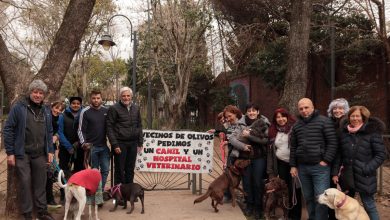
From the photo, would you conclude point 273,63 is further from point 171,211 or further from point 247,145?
point 171,211

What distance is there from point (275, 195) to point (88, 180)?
8.88ft

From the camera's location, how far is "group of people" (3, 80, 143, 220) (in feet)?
19.6

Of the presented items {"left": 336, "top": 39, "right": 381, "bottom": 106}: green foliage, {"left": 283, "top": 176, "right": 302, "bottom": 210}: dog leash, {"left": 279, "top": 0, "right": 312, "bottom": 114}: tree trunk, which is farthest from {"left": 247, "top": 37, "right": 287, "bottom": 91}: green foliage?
{"left": 283, "top": 176, "right": 302, "bottom": 210}: dog leash

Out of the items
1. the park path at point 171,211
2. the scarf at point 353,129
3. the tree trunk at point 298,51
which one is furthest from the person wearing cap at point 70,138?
the scarf at point 353,129

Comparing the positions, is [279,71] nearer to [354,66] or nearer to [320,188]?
[354,66]

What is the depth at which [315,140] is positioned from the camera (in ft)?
18.7

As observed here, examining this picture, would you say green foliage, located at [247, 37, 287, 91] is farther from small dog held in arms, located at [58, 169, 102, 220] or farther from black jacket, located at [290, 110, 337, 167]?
small dog held in arms, located at [58, 169, 102, 220]

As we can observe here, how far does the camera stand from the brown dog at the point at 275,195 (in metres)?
6.30

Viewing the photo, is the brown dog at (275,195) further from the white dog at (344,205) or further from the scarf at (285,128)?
the white dog at (344,205)

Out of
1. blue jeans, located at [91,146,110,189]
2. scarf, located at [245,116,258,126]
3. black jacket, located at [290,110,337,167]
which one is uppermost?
scarf, located at [245,116,258,126]

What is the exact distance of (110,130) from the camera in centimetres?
710

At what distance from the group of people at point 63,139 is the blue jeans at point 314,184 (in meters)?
2.97

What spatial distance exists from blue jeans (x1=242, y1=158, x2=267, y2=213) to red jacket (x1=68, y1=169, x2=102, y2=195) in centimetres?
237

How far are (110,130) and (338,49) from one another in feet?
38.2
